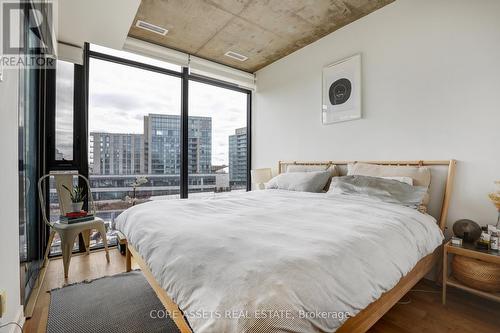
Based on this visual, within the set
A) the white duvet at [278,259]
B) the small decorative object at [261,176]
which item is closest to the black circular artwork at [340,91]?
the small decorative object at [261,176]

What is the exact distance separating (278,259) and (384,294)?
76cm

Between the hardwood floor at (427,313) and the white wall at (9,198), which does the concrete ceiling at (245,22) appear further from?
the hardwood floor at (427,313)

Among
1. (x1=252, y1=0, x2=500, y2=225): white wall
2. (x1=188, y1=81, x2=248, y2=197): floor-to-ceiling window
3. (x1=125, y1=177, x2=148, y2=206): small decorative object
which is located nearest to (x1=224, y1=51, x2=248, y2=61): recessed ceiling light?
(x1=188, y1=81, x2=248, y2=197): floor-to-ceiling window

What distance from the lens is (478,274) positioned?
1692 millimetres

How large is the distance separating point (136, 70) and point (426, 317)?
4.13 metres

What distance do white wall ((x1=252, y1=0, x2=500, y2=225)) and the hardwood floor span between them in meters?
0.65

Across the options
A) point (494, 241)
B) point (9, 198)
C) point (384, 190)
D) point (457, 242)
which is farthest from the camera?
point (384, 190)

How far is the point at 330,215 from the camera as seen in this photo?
1.68m

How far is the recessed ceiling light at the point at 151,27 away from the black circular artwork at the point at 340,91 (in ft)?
7.51

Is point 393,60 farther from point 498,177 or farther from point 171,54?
point 171,54

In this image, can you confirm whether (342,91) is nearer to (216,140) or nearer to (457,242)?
(457,242)

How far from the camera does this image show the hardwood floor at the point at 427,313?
1535mm

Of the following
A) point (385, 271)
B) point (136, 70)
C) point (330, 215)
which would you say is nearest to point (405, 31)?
point (330, 215)

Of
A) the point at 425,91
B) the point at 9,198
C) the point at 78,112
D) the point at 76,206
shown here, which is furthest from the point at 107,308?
the point at 425,91
